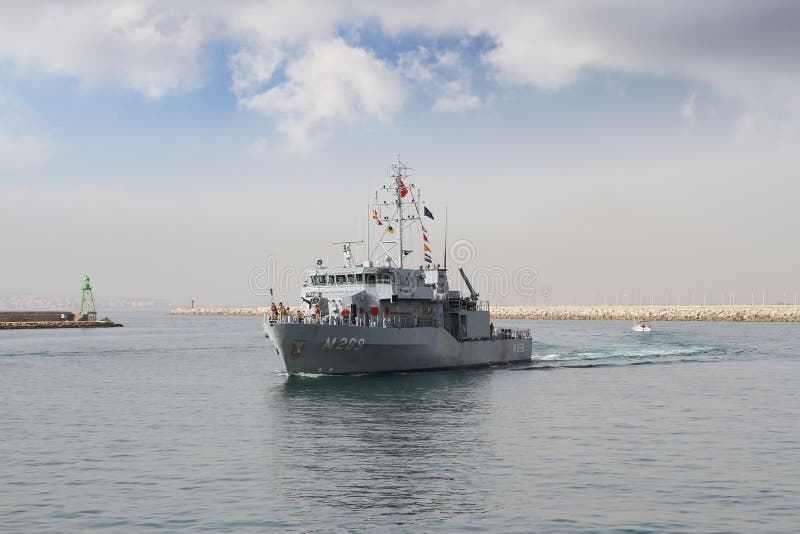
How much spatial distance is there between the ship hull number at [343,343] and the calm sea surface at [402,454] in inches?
84.7

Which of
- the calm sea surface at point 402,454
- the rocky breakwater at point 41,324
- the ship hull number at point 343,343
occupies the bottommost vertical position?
the calm sea surface at point 402,454

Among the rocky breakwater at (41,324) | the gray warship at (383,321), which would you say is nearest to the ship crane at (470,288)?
the gray warship at (383,321)

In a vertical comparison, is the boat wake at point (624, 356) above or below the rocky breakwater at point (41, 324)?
below

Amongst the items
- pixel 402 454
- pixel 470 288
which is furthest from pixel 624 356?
pixel 402 454

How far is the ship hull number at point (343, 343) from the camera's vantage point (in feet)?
139

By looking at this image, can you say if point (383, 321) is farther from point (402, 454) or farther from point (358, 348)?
point (402, 454)

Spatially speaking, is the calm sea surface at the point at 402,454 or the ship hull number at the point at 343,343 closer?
the calm sea surface at the point at 402,454

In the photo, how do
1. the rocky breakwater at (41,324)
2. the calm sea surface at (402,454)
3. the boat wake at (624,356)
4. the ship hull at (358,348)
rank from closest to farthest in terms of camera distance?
1. the calm sea surface at (402,454)
2. the ship hull at (358,348)
3. the boat wake at (624,356)
4. the rocky breakwater at (41,324)

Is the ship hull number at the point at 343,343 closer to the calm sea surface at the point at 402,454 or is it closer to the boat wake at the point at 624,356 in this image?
the calm sea surface at the point at 402,454

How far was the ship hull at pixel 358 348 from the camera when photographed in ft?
139

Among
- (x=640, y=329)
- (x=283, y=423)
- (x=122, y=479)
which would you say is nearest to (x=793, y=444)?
(x=283, y=423)

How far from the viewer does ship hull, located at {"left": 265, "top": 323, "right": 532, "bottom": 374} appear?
42.2m

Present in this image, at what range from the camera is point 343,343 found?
42656mm

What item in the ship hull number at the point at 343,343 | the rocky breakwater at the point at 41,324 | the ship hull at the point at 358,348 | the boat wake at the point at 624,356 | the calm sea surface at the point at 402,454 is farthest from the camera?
the rocky breakwater at the point at 41,324
